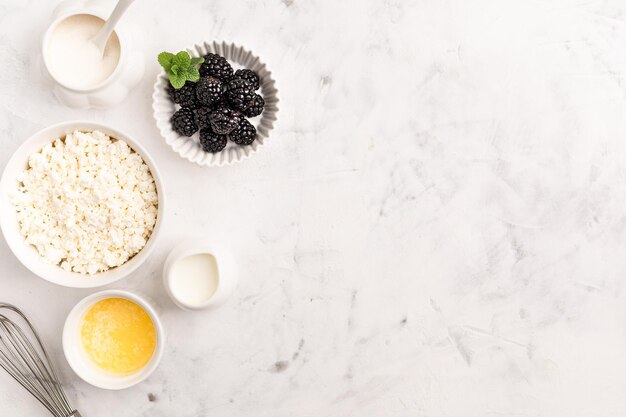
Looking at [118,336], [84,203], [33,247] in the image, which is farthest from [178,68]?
[118,336]

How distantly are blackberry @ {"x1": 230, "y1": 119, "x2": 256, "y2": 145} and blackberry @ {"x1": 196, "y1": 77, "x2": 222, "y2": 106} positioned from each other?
0.23 ft

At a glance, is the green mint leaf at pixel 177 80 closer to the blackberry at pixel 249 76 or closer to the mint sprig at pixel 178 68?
the mint sprig at pixel 178 68

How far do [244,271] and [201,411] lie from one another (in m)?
0.32

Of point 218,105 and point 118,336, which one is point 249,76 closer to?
point 218,105

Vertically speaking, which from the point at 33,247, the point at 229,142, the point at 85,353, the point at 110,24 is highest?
the point at 110,24

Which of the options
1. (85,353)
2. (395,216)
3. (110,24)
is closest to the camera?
(110,24)

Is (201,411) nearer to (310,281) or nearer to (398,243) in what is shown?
(310,281)

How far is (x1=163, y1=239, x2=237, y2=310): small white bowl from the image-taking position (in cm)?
119

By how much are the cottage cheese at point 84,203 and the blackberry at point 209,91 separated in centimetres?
18

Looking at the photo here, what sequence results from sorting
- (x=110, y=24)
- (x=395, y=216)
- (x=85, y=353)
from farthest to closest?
(x=395, y=216)
(x=85, y=353)
(x=110, y=24)

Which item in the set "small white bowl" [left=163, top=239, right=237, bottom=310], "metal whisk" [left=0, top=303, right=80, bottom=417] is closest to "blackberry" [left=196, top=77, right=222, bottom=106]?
"small white bowl" [left=163, top=239, right=237, bottom=310]

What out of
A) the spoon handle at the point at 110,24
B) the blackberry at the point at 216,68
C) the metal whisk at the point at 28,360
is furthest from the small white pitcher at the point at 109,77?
the metal whisk at the point at 28,360

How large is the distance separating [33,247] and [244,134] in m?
0.46

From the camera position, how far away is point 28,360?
4.24 feet
